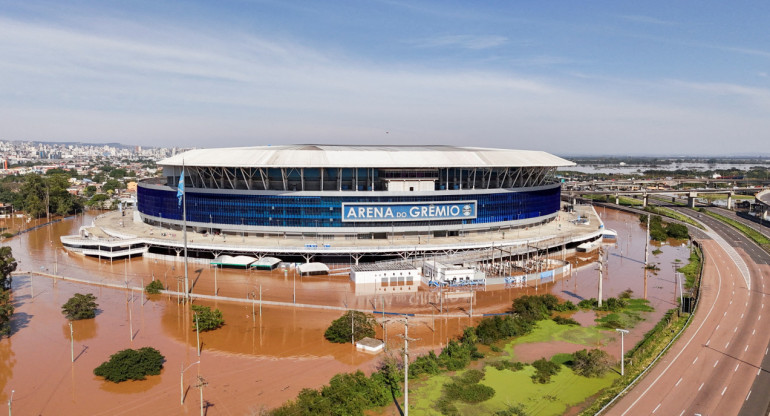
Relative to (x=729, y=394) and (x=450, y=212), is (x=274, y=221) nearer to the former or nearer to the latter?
(x=450, y=212)

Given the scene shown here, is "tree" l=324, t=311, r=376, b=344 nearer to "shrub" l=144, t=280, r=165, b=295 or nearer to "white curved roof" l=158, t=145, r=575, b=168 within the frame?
"shrub" l=144, t=280, r=165, b=295

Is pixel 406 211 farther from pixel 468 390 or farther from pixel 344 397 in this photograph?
pixel 344 397

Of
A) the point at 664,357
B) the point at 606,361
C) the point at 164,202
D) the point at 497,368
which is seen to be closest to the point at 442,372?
the point at 497,368

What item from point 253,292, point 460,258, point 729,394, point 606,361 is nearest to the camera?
point 729,394

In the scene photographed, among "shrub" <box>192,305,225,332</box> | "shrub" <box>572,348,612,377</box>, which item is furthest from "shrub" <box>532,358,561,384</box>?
"shrub" <box>192,305,225,332</box>

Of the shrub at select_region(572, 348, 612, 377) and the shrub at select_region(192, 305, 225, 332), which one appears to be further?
the shrub at select_region(192, 305, 225, 332)

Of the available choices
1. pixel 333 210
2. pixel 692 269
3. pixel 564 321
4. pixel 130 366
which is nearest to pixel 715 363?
pixel 564 321

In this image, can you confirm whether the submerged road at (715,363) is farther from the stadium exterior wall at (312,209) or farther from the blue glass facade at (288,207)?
the stadium exterior wall at (312,209)
